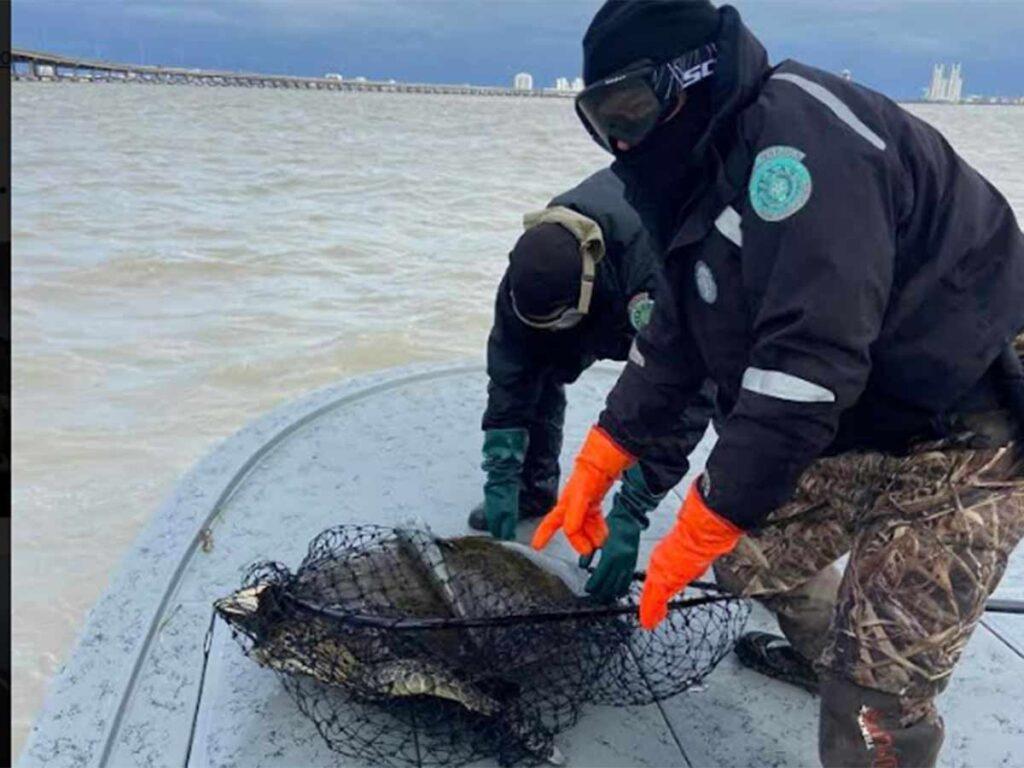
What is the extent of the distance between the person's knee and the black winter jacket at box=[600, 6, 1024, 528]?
455mm

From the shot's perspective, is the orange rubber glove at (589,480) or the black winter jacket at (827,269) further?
the orange rubber glove at (589,480)

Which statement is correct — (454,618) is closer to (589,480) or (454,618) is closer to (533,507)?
(589,480)

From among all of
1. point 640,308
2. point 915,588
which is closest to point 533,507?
point 640,308

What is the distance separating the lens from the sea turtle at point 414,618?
2.28 metres

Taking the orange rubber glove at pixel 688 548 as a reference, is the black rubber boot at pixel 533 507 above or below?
below

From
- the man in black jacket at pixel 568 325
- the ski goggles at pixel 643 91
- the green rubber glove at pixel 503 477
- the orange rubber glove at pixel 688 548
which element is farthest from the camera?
the green rubber glove at pixel 503 477

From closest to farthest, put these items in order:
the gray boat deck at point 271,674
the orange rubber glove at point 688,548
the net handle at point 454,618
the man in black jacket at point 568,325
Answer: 1. the orange rubber glove at point 688,548
2. the net handle at point 454,618
3. the gray boat deck at point 271,674
4. the man in black jacket at point 568,325

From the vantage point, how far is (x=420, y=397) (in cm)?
470

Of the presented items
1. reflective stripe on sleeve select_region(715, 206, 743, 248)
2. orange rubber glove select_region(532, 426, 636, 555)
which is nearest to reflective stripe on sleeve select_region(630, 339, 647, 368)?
orange rubber glove select_region(532, 426, 636, 555)

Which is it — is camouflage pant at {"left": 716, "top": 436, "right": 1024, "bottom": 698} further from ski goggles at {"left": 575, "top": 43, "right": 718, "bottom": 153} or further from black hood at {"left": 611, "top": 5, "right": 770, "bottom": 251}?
ski goggles at {"left": 575, "top": 43, "right": 718, "bottom": 153}

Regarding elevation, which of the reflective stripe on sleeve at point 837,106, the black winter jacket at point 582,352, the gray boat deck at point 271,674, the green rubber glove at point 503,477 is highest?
the reflective stripe on sleeve at point 837,106

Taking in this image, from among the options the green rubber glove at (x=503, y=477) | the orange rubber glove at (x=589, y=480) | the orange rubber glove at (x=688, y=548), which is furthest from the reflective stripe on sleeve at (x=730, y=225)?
the green rubber glove at (x=503, y=477)

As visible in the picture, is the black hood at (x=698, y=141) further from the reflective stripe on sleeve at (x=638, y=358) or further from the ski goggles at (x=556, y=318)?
the ski goggles at (x=556, y=318)

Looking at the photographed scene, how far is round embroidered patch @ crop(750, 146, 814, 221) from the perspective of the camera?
1.69 m
